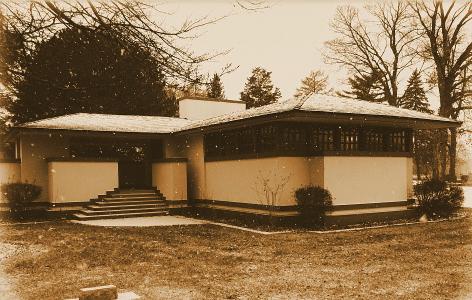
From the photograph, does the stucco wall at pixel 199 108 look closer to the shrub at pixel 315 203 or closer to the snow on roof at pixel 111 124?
the snow on roof at pixel 111 124

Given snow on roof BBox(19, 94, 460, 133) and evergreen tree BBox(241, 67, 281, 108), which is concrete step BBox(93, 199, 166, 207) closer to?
snow on roof BBox(19, 94, 460, 133)

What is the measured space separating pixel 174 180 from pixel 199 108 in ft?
23.3

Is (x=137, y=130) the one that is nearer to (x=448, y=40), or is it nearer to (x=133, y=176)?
(x=133, y=176)

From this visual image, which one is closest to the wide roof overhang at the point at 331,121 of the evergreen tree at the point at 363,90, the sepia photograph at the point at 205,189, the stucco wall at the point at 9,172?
the sepia photograph at the point at 205,189

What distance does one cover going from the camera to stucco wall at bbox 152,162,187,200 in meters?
20.9

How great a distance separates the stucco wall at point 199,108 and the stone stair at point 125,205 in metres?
6.19

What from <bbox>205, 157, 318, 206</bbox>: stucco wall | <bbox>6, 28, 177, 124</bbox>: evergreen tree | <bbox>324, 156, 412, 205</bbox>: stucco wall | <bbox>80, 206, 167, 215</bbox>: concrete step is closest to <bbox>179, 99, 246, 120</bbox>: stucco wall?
<bbox>80, 206, 167, 215</bbox>: concrete step

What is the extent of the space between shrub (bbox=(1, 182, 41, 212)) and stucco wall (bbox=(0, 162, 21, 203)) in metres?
0.51

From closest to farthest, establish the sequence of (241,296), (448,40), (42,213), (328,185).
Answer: (241,296) → (328,185) → (42,213) → (448,40)

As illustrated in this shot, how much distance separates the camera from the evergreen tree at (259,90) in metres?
57.2

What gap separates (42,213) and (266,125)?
9898mm

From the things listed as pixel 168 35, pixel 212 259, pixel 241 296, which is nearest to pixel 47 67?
pixel 168 35

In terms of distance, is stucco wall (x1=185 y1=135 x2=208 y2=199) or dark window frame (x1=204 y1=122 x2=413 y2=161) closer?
dark window frame (x1=204 y1=122 x2=413 y2=161)

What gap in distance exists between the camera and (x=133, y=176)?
22953mm
